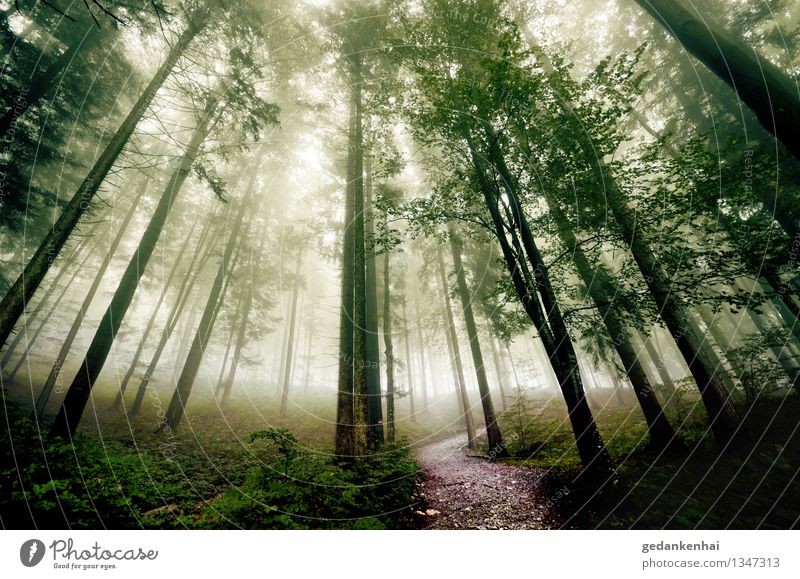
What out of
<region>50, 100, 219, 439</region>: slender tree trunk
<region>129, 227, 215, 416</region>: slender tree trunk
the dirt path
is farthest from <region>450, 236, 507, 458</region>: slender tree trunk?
<region>129, 227, 215, 416</region>: slender tree trunk

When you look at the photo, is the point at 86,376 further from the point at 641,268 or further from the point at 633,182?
the point at 641,268

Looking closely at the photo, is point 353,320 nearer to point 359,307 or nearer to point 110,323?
point 359,307

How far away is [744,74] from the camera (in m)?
3.69

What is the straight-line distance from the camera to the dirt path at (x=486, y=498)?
470cm

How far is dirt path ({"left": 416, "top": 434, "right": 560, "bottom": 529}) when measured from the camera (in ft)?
15.4

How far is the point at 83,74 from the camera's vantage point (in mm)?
10797

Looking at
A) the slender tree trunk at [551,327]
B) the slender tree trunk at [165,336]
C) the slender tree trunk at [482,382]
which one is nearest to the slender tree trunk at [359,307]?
the slender tree trunk at [482,382]

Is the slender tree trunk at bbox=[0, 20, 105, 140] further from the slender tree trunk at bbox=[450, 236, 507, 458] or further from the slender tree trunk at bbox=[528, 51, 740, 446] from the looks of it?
the slender tree trunk at bbox=[528, 51, 740, 446]

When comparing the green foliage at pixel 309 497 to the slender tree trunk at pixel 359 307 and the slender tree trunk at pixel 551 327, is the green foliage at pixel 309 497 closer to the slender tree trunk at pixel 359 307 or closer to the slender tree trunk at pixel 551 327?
the slender tree trunk at pixel 359 307
